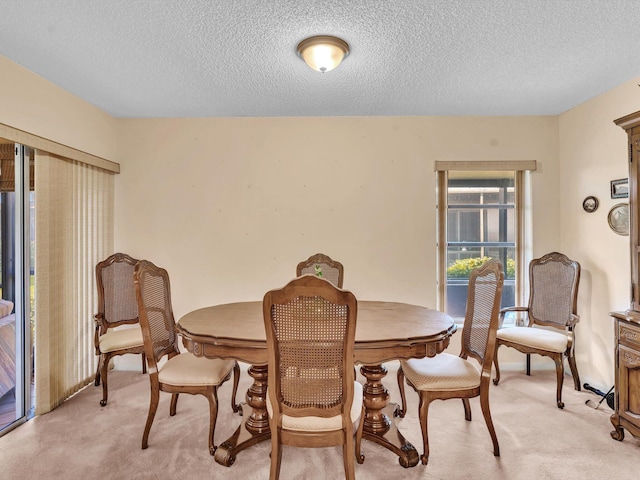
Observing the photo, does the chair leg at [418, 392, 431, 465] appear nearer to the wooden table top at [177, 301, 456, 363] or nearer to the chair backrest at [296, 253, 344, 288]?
the wooden table top at [177, 301, 456, 363]

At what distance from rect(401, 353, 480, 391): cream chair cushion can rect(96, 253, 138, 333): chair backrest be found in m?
2.39

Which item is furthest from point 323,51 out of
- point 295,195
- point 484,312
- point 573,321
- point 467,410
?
point 573,321

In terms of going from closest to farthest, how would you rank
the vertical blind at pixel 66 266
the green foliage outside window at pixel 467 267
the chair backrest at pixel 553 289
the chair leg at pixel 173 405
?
the chair leg at pixel 173 405 → the vertical blind at pixel 66 266 → the chair backrest at pixel 553 289 → the green foliage outside window at pixel 467 267

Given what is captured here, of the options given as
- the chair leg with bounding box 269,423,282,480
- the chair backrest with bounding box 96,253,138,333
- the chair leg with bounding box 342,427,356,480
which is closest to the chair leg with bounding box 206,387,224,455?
the chair leg with bounding box 269,423,282,480

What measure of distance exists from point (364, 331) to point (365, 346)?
172mm

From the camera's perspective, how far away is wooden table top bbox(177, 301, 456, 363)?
→ 5.98 ft

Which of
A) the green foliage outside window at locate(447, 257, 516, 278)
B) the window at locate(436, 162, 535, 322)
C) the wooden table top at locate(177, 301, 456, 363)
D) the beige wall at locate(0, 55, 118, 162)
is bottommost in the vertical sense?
the wooden table top at locate(177, 301, 456, 363)

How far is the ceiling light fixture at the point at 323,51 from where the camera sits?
6.93 ft

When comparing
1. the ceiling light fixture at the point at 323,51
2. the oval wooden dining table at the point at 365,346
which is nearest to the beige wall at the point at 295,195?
the oval wooden dining table at the point at 365,346

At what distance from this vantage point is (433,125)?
3555 millimetres

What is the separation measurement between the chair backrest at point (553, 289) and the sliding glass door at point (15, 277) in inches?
165

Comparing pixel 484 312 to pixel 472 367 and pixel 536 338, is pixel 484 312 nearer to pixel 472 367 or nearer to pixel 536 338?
pixel 472 367

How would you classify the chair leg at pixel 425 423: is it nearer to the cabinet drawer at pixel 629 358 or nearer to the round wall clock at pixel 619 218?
the cabinet drawer at pixel 629 358

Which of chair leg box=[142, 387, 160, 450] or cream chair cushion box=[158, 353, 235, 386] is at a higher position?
cream chair cushion box=[158, 353, 235, 386]
